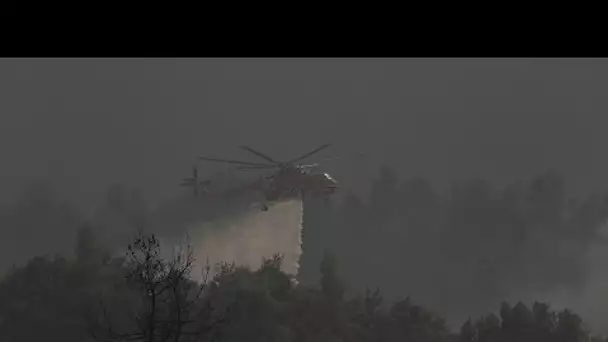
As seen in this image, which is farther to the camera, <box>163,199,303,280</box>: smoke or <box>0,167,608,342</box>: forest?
<box>163,199,303,280</box>: smoke

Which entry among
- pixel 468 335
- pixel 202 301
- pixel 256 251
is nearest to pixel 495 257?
pixel 256 251

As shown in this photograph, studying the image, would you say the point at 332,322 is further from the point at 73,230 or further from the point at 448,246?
the point at 73,230

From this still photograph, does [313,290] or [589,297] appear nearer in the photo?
[313,290]

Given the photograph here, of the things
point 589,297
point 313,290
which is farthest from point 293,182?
point 589,297

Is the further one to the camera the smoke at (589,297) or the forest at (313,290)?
the smoke at (589,297)

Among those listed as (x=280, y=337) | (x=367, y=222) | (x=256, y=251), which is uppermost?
(x=367, y=222)

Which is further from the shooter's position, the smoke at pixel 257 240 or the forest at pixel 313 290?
the smoke at pixel 257 240

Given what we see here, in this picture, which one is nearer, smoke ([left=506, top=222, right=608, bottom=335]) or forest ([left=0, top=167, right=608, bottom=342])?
forest ([left=0, top=167, right=608, bottom=342])

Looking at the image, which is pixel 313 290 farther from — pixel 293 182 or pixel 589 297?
pixel 589 297
